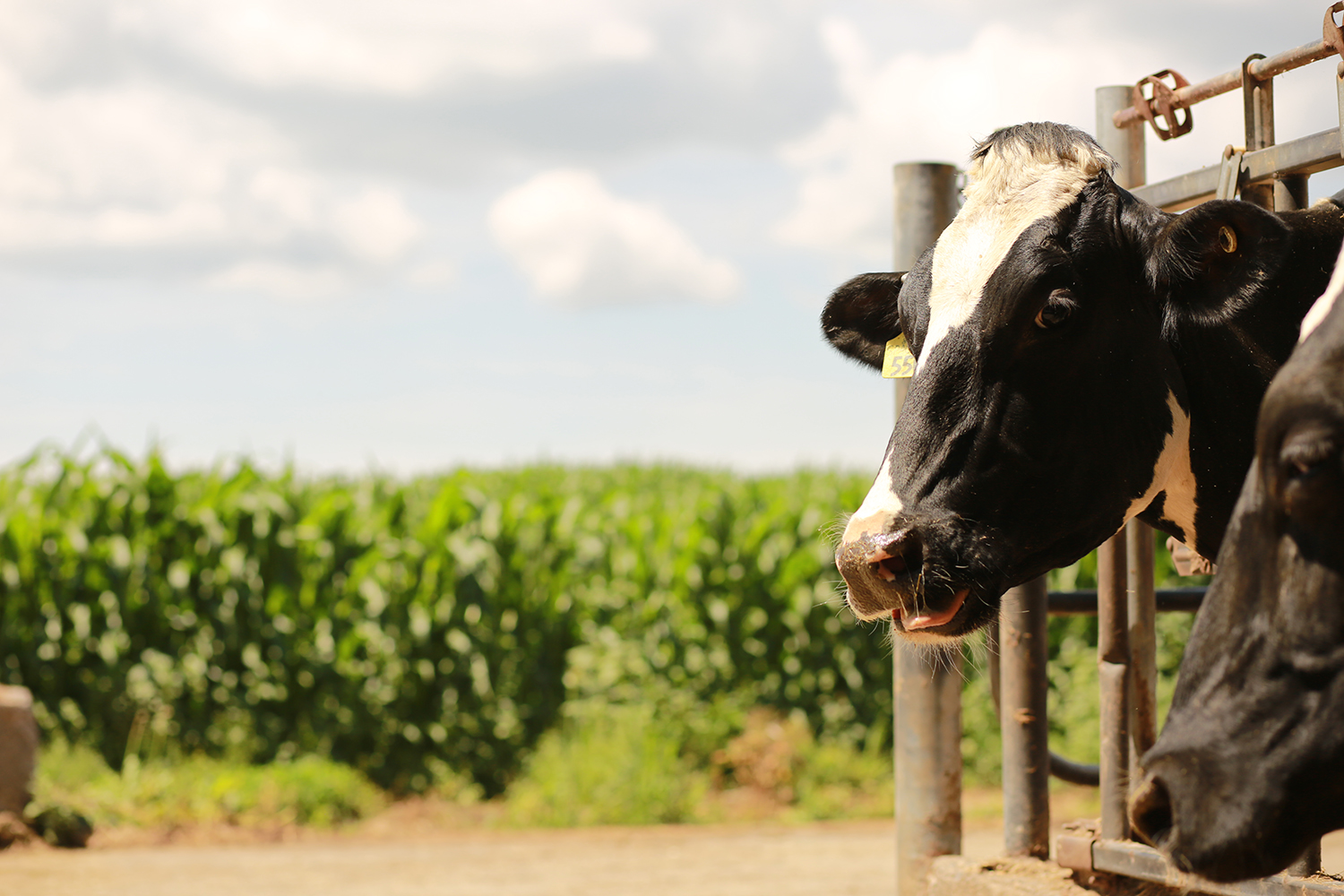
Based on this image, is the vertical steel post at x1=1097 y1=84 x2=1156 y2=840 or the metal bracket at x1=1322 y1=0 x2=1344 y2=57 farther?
the vertical steel post at x1=1097 y1=84 x2=1156 y2=840

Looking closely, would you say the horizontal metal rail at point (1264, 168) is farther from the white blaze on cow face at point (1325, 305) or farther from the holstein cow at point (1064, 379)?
the white blaze on cow face at point (1325, 305)

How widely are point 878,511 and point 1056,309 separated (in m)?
0.52

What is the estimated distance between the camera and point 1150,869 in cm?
300

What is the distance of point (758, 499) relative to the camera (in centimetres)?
1080

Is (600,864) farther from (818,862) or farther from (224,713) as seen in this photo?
(224,713)

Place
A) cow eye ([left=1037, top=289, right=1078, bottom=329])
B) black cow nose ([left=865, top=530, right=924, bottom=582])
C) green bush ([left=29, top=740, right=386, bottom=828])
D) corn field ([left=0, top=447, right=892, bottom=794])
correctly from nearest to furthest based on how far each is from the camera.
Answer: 1. black cow nose ([left=865, top=530, right=924, bottom=582])
2. cow eye ([left=1037, top=289, right=1078, bottom=329])
3. green bush ([left=29, top=740, right=386, bottom=828])
4. corn field ([left=0, top=447, right=892, bottom=794])

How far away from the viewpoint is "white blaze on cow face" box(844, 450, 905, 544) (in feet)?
7.62

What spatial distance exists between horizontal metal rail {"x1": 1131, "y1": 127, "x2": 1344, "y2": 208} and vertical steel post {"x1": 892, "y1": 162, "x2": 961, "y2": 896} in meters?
0.71

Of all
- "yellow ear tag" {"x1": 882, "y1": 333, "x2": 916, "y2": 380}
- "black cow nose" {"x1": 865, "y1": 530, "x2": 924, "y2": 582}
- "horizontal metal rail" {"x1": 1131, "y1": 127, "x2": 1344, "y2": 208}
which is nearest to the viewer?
"black cow nose" {"x1": 865, "y1": 530, "x2": 924, "y2": 582}

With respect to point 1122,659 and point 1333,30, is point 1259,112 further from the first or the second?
point 1122,659

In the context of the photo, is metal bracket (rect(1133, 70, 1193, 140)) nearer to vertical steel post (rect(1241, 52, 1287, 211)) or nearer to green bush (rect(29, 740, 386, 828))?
vertical steel post (rect(1241, 52, 1287, 211))

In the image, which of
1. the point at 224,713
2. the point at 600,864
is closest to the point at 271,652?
the point at 224,713

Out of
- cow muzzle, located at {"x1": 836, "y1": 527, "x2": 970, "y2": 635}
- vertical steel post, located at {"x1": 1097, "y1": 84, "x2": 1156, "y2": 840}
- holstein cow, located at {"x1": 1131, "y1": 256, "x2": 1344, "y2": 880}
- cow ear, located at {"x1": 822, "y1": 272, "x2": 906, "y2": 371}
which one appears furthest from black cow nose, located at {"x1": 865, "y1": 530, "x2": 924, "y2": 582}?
vertical steel post, located at {"x1": 1097, "y1": 84, "x2": 1156, "y2": 840}

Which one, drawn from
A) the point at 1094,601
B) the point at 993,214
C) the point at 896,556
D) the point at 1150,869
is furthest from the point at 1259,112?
the point at 1150,869
